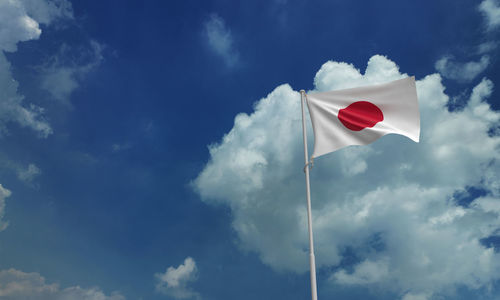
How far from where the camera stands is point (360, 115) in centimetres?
2327

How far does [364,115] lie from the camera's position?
2327cm

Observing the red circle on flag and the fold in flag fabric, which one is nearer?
the fold in flag fabric

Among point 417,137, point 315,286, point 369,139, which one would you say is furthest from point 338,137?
point 315,286

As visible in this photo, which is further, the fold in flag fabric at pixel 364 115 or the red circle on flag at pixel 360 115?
the red circle on flag at pixel 360 115

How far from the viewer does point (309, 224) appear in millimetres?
20453

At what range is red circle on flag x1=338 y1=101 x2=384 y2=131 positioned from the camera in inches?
907

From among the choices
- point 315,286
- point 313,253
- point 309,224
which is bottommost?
point 315,286

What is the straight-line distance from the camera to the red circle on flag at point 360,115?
2305cm

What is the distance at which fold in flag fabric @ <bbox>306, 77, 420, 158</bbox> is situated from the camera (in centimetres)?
2269

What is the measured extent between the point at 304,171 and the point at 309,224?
121 inches

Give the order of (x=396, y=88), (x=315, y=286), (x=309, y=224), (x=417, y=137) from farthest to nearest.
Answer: (x=396, y=88) → (x=417, y=137) → (x=309, y=224) → (x=315, y=286)

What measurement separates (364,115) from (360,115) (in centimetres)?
23

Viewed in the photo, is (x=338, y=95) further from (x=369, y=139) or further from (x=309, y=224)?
(x=309, y=224)

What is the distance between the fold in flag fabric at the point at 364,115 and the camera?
22.7m
